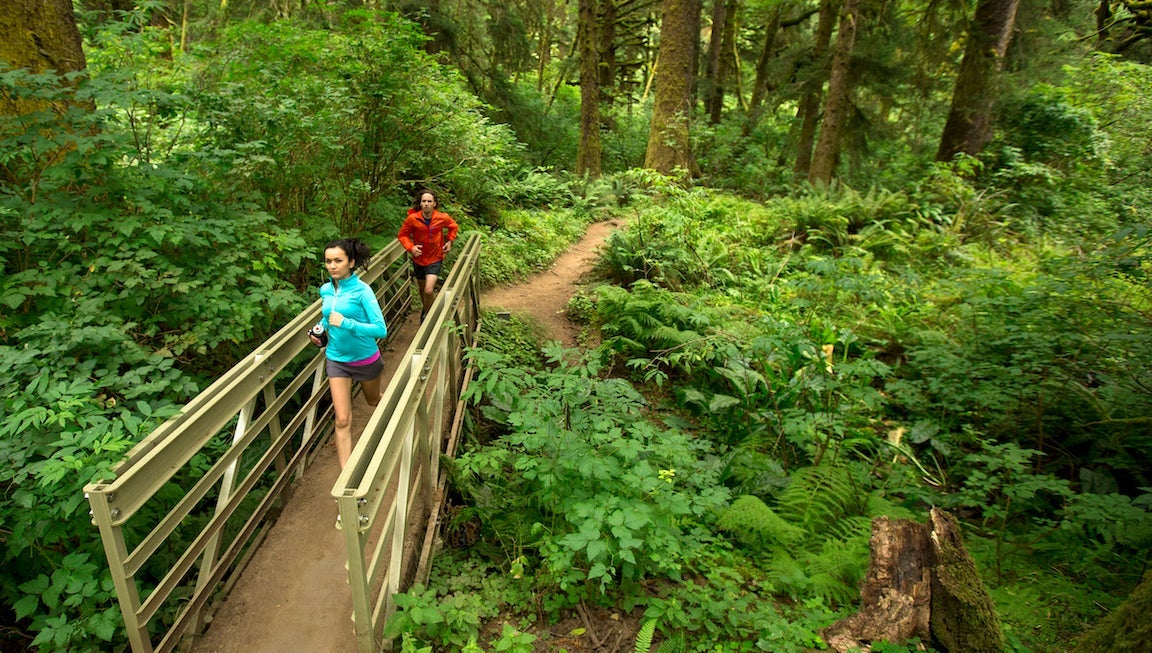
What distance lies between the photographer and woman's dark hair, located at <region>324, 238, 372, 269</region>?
4.23 meters

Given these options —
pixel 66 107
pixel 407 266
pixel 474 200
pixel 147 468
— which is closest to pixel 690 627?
pixel 147 468

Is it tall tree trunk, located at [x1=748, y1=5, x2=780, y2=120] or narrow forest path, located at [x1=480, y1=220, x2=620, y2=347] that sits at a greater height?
tall tree trunk, located at [x1=748, y1=5, x2=780, y2=120]

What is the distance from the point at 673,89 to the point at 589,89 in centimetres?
281

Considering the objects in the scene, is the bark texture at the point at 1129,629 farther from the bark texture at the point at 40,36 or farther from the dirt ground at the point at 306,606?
the bark texture at the point at 40,36

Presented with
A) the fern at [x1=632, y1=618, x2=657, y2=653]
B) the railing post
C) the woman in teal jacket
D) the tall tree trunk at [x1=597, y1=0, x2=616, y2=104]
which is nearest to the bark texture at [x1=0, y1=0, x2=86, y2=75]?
the woman in teal jacket

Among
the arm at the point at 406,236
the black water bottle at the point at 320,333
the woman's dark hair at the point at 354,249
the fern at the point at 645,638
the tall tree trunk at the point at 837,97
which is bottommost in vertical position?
the fern at the point at 645,638

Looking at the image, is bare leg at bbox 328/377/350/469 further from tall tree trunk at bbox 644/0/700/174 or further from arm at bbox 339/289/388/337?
tall tree trunk at bbox 644/0/700/174

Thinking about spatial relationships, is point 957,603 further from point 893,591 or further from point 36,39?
point 36,39

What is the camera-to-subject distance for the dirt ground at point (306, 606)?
10.4 feet

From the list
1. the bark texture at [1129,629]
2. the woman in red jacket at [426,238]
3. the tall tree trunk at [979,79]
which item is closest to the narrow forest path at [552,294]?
the woman in red jacket at [426,238]

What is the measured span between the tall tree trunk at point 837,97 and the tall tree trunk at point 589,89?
6047 millimetres

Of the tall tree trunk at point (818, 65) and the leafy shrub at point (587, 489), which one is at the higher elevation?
the tall tree trunk at point (818, 65)

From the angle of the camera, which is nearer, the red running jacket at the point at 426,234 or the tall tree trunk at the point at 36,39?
the tall tree trunk at the point at 36,39

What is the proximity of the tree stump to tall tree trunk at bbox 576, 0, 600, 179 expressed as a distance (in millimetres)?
14360
